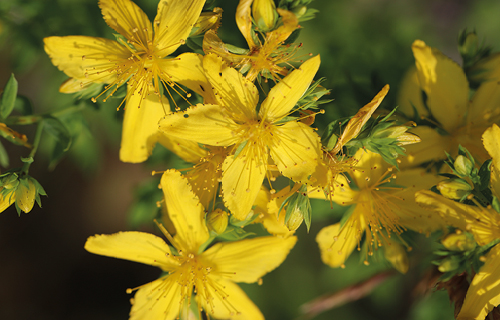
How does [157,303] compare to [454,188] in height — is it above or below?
below

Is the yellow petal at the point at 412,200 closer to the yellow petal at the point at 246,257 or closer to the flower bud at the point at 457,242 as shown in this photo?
the flower bud at the point at 457,242

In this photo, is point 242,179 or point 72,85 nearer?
point 242,179

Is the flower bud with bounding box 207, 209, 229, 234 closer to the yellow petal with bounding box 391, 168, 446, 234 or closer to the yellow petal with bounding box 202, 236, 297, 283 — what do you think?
the yellow petal with bounding box 202, 236, 297, 283

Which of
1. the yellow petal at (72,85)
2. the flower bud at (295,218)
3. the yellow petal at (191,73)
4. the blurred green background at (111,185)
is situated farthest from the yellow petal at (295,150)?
the yellow petal at (72,85)

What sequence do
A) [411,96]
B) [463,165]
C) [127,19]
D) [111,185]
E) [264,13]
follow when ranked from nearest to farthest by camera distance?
[264,13]
[463,165]
[127,19]
[411,96]
[111,185]

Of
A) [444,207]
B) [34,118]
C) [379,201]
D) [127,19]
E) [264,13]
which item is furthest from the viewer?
[34,118]

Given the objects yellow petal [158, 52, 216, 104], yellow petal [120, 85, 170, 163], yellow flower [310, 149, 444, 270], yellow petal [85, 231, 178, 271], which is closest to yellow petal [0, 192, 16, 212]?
yellow petal [85, 231, 178, 271]

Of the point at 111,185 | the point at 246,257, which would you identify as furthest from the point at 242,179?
the point at 111,185

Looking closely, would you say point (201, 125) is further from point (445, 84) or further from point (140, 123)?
point (445, 84)
